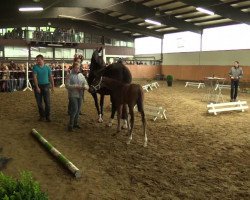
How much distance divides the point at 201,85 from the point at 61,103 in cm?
1326

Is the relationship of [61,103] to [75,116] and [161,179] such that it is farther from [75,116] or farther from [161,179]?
[161,179]

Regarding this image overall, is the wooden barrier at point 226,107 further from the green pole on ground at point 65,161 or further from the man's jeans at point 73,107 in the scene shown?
the green pole on ground at point 65,161

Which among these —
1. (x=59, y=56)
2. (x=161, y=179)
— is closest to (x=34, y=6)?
(x=59, y=56)

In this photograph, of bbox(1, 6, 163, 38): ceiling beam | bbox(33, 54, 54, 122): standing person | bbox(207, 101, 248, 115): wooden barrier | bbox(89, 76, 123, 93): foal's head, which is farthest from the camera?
bbox(1, 6, 163, 38): ceiling beam

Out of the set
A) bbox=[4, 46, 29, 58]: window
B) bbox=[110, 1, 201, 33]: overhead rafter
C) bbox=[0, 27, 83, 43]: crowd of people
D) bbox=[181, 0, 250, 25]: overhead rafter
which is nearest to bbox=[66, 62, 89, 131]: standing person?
bbox=[181, 0, 250, 25]: overhead rafter

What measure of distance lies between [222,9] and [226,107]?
1144cm

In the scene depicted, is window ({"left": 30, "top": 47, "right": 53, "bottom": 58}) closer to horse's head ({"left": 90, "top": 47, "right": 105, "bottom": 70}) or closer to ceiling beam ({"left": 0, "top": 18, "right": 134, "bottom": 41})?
ceiling beam ({"left": 0, "top": 18, "right": 134, "bottom": 41})

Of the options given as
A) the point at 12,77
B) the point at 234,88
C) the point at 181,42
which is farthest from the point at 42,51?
the point at 234,88

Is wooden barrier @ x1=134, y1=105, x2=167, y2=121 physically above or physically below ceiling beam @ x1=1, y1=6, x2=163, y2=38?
below

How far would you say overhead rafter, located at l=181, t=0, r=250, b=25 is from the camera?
62.3 feet

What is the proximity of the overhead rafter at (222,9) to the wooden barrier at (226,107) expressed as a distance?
32.5 ft

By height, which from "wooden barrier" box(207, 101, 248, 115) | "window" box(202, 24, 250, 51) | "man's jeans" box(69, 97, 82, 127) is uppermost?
"window" box(202, 24, 250, 51)

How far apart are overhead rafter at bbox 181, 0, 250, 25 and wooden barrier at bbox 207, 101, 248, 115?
9.89 metres

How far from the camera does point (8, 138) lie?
6770mm
